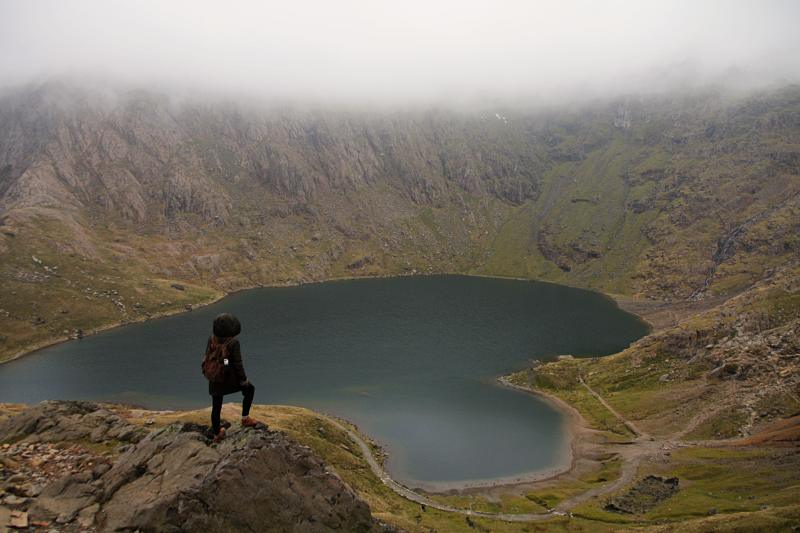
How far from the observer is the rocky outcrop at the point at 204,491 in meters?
24.0

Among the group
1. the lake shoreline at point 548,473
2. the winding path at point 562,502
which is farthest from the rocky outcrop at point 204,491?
the lake shoreline at point 548,473

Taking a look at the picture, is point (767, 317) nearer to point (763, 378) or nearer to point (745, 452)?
point (763, 378)

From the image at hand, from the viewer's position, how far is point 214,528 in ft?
81.2

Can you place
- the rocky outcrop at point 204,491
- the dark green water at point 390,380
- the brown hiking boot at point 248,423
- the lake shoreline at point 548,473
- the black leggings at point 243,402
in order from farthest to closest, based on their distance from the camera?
the dark green water at point 390,380, the lake shoreline at point 548,473, the brown hiking boot at point 248,423, the black leggings at point 243,402, the rocky outcrop at point 204,491

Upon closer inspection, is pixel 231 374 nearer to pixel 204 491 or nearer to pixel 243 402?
pixel 243 402

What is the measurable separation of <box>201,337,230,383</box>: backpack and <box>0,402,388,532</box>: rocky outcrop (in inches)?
208

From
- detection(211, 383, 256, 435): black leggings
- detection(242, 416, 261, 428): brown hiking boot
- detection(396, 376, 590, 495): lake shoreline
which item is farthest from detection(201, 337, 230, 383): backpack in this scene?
detection(396, 376, 590, 495): lake shoreline

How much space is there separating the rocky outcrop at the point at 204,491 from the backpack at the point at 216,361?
17.3 feet

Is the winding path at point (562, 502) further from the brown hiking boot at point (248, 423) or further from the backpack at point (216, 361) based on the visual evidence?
the backpack at point (216, 361)

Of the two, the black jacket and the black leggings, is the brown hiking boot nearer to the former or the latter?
the black leggings

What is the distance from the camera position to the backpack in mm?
23953

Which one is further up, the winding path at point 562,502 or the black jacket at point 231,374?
the black jacket at point 231,374

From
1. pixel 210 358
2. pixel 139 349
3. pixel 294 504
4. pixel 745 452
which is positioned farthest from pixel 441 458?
pixel 139 349

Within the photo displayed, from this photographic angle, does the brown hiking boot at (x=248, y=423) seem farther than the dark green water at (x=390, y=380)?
No
